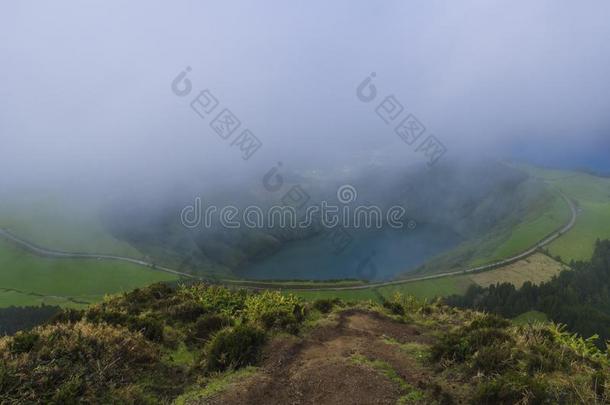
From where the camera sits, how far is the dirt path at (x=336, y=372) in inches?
523

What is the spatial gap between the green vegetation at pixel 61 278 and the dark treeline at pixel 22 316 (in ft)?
34.7

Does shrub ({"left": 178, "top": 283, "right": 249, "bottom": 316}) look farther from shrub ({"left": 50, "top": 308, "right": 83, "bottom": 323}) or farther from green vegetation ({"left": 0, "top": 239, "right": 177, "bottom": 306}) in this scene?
green vegetation ({"left": 0, "top": 239, "right": 177, "bottom": 306})

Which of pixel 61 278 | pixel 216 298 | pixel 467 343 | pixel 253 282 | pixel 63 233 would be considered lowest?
pixel 467 343

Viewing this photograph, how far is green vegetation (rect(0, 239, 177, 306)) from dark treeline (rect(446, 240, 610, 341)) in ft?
344

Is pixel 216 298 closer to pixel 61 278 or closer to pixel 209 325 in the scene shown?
pixel 209 325

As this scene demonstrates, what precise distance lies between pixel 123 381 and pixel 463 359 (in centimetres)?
1155

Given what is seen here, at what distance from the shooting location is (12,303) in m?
124

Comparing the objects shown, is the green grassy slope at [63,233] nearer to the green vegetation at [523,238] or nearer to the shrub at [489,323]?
the green vegetation at [523,238]

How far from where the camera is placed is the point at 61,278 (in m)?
148

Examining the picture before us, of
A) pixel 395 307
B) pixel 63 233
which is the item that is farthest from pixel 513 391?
pixel 63 233

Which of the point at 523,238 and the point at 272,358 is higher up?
the point at 272,358

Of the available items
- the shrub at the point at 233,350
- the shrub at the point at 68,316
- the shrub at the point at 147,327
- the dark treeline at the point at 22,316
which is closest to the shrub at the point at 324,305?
the shrub at the point at 233,350

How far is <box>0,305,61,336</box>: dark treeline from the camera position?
9950cm

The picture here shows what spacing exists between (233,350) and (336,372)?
390 centimetres
